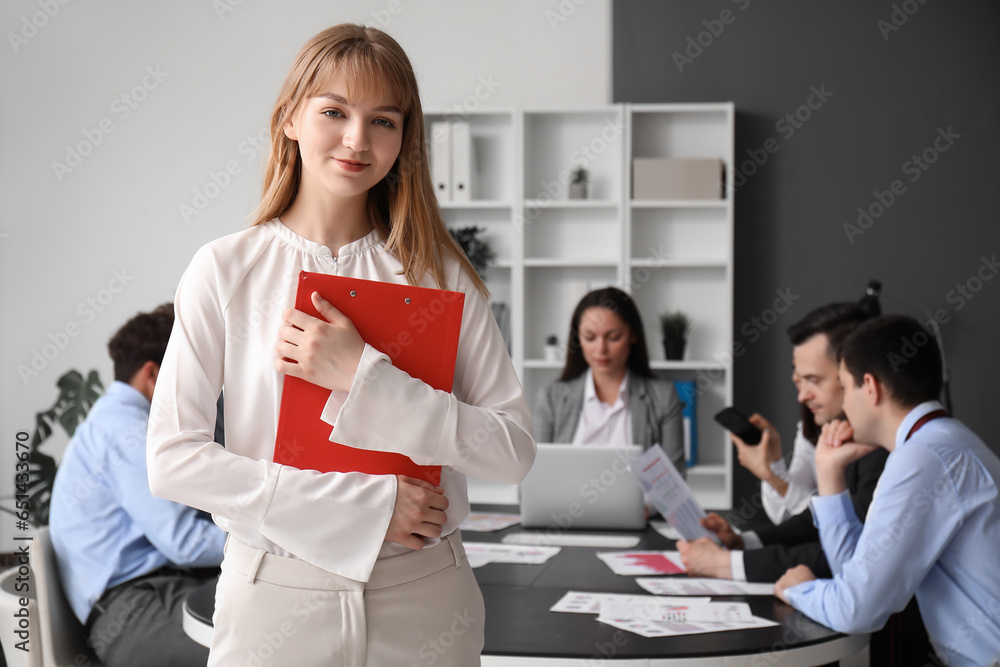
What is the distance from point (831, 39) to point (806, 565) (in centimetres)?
373

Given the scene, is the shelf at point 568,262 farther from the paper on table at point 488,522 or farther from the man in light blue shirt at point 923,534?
the man in light blue shirt at point 923,534

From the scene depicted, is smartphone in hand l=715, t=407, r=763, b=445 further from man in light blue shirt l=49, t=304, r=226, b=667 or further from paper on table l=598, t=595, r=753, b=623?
man in light blue shirt l=49, t=304, r=226, b=667

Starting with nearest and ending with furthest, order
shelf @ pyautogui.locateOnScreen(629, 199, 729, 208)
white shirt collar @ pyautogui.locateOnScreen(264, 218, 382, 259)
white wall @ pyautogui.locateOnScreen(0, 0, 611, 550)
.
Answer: white shirt collar @ pyautogui.locateOnScreen(264, 218, 382, 259) < shelf @ pyautogui.locateOnScreen(629, 199, 729, 208) < white wall @ pyautogui.locateOnScreen(0, 0, 611, 550)

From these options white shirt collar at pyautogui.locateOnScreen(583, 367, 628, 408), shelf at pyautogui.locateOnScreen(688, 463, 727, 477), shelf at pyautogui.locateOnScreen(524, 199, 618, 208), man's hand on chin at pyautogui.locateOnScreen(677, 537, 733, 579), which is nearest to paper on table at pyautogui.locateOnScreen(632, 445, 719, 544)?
man's hand on chin at pyautogui.locateOnScreen(677, 537, 733, 579)

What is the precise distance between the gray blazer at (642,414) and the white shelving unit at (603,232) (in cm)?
112

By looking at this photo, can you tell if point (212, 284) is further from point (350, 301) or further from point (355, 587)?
point (355, 587)

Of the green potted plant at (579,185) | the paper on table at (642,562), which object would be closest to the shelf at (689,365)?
the green potted plant at (579,185)

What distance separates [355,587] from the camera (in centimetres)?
104

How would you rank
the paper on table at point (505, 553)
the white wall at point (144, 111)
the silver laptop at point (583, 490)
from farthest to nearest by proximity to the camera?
the white wall at point (144, 111)
the silver laptop at point (583, 490)
the paper on table at point (505, 553)

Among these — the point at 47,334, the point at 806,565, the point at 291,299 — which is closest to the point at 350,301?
the point at 291,299

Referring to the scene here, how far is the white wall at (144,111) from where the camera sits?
5.05 m

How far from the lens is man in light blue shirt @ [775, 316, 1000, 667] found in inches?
70.7

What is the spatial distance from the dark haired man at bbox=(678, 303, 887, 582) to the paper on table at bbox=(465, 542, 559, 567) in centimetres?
42

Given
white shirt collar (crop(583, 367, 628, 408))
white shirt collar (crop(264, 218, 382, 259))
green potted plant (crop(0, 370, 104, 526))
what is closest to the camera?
white shirt collar (crop(264, 218, 382, 259))
